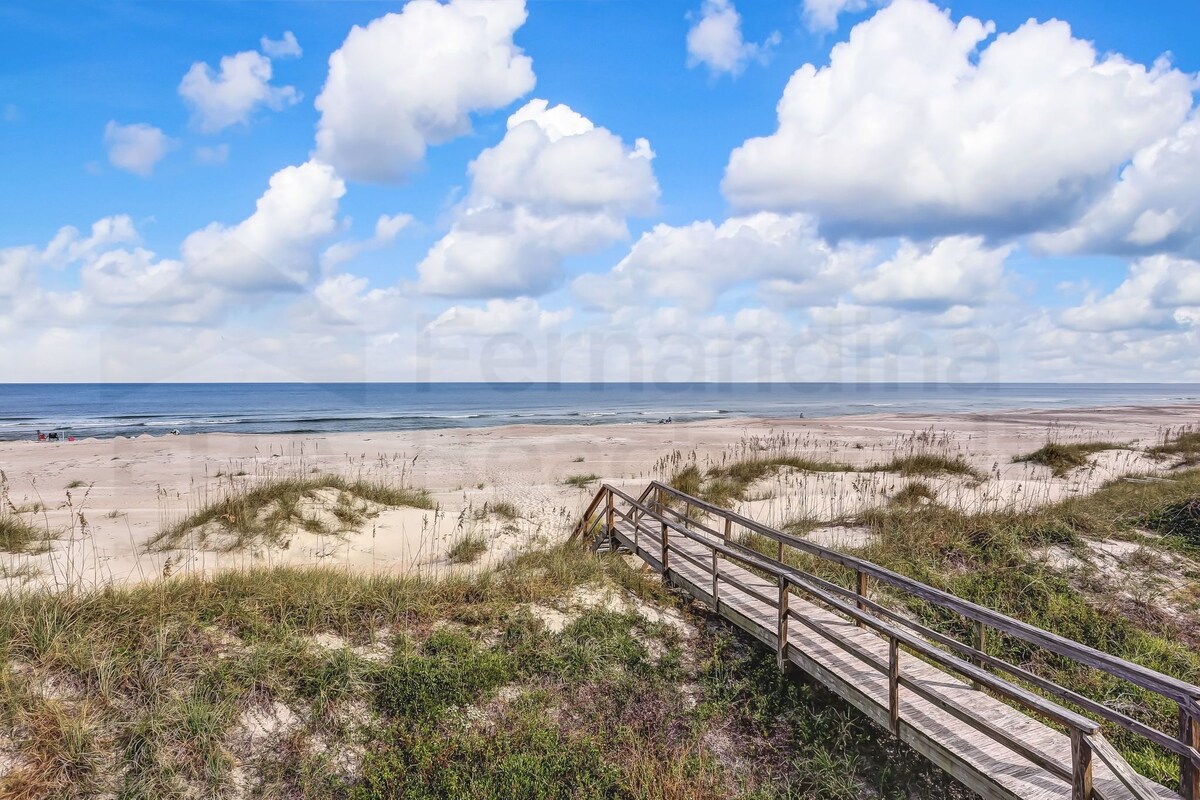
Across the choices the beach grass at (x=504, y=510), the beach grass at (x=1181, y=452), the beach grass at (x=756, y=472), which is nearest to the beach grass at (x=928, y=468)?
the beach grass at (x=756, y=472)

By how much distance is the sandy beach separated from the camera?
38.5ft

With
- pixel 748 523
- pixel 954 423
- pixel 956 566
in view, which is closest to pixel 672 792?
pixel 748 523

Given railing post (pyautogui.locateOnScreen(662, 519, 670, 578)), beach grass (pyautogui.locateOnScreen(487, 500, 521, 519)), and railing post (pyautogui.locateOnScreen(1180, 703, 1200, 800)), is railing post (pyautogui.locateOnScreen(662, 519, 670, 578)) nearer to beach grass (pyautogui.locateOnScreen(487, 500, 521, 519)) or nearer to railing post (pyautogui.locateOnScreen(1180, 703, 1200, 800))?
beach grass (pyautogui.locateOnScreen(487, 500, 521, 519))

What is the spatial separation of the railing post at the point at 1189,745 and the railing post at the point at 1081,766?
500 mm

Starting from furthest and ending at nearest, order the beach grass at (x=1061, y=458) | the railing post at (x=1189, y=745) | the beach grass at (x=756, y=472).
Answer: the beach grass at (x=1061, y=458), the beach grass at (x=756, y=472), the railing post at (x=1189, y=745)

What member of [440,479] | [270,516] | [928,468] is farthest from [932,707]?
[440,479]

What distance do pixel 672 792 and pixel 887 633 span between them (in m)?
2.36

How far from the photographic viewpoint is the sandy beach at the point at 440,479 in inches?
463

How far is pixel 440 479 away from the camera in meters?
21.8

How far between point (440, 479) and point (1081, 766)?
764 inches

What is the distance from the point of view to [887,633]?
5758mm

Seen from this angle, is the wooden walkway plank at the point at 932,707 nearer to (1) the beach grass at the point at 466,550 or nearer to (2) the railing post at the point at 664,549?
(2) the railing post at the point at 664,549

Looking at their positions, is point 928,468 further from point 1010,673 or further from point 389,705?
point 389,705

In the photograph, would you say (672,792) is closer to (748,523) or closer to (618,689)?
(618,689)
